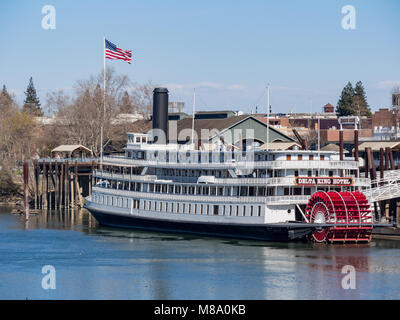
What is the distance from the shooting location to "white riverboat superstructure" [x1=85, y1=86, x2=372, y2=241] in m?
54.5

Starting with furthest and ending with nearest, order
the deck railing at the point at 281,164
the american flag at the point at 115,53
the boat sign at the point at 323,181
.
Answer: the american flag at the point at 115,53, the deck railing at the point at 281,164, the boat sign at the point at 323,181

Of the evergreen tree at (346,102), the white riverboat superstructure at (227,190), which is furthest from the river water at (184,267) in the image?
the evergreen tree at (346,102)

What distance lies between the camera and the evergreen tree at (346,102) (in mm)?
122000

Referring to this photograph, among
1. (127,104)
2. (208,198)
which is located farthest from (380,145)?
(127,104)

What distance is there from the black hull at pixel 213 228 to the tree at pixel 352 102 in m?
64.9

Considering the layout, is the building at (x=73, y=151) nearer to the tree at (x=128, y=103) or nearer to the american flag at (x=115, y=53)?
the american flag at (x=115, y=53)

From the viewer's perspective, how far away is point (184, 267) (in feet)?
150

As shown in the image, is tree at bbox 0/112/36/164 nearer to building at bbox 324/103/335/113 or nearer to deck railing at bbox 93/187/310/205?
deck railing at bbox 93/187/310/205

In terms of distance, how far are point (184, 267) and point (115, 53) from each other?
33.2 meters

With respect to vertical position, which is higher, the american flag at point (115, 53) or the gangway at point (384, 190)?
the american flag at point (115, 53)

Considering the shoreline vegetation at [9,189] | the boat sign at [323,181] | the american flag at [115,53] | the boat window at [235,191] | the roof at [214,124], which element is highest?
the american flag at [115,53]

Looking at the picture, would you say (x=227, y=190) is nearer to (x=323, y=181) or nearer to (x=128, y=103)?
(x=323, y=181)

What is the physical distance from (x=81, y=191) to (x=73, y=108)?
1628 cm

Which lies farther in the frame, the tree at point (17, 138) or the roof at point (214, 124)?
the tree at point (17, 138)
